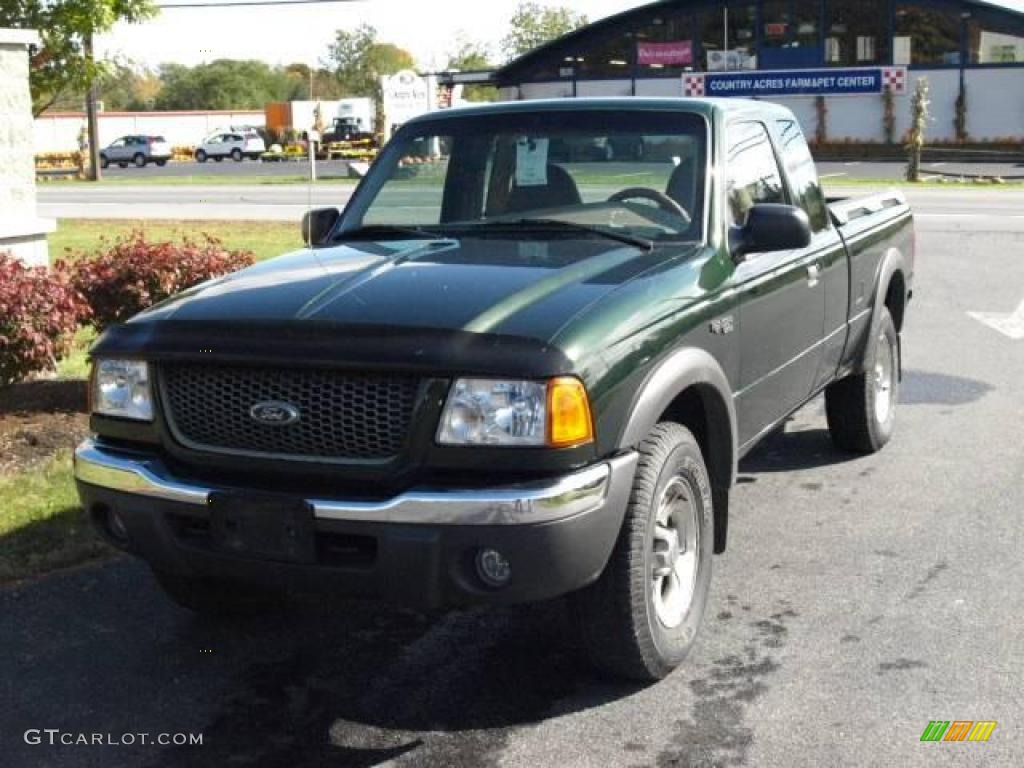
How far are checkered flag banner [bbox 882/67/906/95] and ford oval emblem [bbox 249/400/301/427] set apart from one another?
173 feet

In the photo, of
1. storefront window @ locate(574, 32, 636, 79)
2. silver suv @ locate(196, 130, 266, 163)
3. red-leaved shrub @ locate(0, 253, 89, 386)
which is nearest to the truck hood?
red-leaved shrub @ locate(0, 253, 89, 386)

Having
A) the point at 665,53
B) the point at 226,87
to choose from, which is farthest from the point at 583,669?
the point at 226,87

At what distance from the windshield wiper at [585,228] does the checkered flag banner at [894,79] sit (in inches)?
2014

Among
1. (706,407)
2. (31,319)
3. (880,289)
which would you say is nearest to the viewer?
(706,407)

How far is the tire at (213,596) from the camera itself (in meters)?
4.75

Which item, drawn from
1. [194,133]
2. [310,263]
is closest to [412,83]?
[310,263]

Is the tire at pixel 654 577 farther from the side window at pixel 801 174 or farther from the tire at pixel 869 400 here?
the tire at pixel 869 400

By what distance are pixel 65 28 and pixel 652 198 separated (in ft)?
26.7

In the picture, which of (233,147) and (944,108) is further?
(233,147)

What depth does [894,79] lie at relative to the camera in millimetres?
52781

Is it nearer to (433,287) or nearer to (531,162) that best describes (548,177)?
(531,162)

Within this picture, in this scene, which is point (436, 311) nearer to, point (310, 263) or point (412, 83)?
point (310, 263)

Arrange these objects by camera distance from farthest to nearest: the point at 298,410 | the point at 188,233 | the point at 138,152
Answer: the point at 138,152
the point at 188,233
the point at 298,410

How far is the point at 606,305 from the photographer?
399 cm
